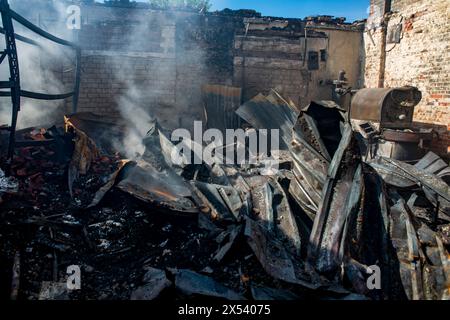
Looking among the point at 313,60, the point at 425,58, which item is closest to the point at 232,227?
the point at 425,58

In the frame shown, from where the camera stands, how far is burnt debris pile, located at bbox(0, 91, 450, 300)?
267 cm

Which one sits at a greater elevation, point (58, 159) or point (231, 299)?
point (58, 159)

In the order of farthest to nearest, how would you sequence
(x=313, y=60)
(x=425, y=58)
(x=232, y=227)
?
(x=313, y=60) → (x=425, y=58) → (x=232, y=227)

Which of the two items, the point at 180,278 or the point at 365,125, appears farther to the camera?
the point at 365,125

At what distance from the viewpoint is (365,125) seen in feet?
23.1

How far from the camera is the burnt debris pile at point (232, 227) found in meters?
2.67

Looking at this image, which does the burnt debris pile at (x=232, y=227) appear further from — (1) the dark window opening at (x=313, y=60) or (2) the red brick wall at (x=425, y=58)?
(1) the dark window opening at (x=313, y=60)

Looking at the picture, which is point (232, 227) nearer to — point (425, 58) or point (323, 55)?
point (425, 58)

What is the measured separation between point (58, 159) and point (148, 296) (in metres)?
3.61

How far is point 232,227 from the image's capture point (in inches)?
134

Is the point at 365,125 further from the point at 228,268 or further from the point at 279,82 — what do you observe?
the point at 228,268
